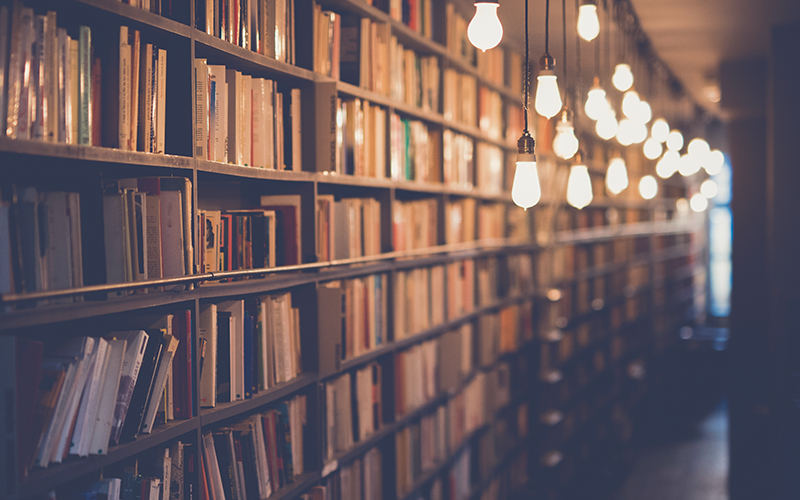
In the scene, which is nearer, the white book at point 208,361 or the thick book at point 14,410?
the thick book at point 14,410

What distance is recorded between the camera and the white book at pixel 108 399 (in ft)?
4.83

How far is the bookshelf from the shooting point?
61.6 inches

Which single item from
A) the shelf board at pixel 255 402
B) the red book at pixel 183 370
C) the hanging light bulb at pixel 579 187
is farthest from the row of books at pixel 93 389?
the hanging light bulb at pixel 579 187

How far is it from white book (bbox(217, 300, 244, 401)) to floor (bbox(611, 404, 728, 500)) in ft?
14.4

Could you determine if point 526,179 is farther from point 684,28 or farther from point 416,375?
point 684,28

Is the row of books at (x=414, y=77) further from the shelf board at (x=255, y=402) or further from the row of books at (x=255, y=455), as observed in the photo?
the row of books at (x=255, y=455)

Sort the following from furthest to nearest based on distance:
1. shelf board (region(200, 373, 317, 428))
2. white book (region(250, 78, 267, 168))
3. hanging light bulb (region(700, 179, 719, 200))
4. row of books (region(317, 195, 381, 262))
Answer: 1. hanging light bulb (region(700, 179, 719, 200))
2. row of books (region(317, 195, 381, 262))
3. white book (region(250, 78, 267, 168))
4. shelf board (region(200, 373, 317, 428))

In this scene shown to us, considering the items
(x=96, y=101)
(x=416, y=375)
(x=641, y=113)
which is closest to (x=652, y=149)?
(x=641, y=113)

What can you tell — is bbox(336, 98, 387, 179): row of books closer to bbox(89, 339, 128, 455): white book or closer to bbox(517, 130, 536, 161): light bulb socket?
bbox(517, 130, 536, 161): light bulb socket

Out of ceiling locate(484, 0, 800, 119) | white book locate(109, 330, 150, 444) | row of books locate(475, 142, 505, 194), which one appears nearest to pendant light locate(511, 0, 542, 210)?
white book locate(109, 330, 150, 444)

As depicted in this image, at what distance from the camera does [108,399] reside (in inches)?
59.3

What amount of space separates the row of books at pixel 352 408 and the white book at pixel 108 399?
1112 mm

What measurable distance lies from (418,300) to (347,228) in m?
0.82

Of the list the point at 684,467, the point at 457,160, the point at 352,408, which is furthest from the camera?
the point at 684,467
